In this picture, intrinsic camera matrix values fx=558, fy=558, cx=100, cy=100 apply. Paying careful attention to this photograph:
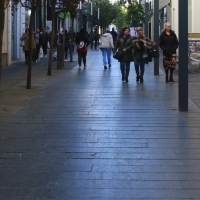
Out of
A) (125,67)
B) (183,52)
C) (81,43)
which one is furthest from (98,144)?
(81,43)

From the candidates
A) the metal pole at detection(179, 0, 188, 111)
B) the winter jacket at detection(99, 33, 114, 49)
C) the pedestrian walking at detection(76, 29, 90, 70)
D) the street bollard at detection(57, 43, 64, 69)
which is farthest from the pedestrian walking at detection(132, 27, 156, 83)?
the street bollard at detection(57, 43, 64, 69)

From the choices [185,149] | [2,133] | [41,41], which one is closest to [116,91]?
[2,133]

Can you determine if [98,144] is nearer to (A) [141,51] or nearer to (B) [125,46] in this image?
(A) [141,51]

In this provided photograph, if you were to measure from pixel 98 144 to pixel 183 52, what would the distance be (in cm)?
362

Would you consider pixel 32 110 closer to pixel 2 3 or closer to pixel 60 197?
pixel 2 3

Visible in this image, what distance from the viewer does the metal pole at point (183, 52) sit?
11.0 m

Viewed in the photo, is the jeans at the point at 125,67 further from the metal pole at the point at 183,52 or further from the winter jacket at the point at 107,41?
the metal pole at the point at 183,52

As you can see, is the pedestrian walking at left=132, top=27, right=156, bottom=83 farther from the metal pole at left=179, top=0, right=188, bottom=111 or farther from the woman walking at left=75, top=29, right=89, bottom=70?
the woman walking at left=75, top=29, right=89, bottom=70

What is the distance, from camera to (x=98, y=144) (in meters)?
8.48

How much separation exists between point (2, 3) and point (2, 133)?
4253 millimetres

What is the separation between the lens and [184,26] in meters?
11.1

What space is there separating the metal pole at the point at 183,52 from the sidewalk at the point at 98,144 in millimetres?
391

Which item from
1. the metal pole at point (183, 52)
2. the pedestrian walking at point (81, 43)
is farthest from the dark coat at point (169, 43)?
the pedestrian walking at point (81, 43)

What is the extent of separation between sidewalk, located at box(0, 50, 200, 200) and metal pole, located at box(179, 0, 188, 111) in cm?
39
